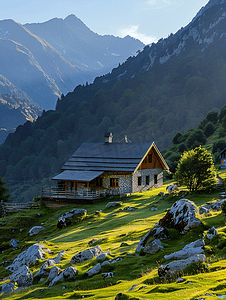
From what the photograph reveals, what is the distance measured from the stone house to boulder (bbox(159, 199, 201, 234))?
27.7 m

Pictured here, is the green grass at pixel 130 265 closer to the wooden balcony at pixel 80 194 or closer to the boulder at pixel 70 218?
the boulder at pixel 70 218

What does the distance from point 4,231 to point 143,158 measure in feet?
80.6

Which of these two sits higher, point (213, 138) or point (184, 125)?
point (184, 125)

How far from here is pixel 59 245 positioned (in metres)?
22.1

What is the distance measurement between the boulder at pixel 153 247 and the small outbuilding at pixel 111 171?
94.1 feet

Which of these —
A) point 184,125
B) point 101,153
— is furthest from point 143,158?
point 184,125

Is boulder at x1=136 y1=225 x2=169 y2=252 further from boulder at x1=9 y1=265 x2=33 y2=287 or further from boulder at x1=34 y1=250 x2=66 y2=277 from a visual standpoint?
boulder at x1=9 y1=265 x2=33 y2=287

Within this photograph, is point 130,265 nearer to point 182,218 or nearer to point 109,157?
point 182,218

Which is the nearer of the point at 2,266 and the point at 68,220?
the point at 2,266

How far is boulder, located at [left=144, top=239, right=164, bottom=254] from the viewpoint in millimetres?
13094

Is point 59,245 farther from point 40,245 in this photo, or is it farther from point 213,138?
point 213,138

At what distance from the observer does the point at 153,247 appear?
519 inches

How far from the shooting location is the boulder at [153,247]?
1309 centimetres

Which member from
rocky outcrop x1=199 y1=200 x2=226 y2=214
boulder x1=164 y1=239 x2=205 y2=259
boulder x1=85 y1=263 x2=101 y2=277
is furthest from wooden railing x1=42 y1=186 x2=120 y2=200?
boulder x1=164 y1=239 x2=205 y2=259
